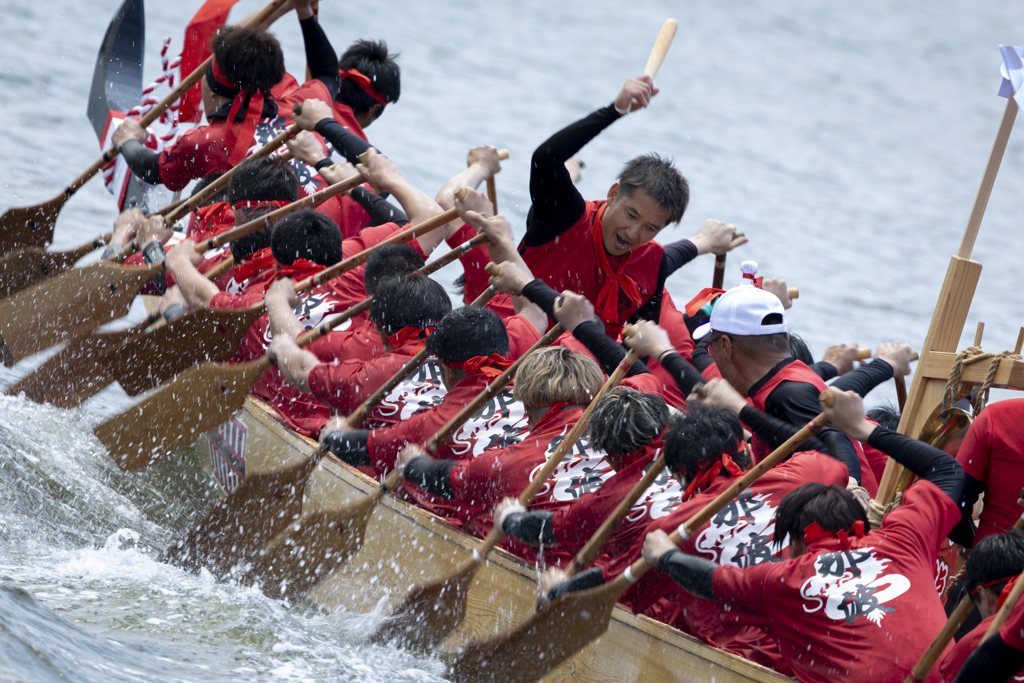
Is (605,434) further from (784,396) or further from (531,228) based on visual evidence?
(531,228)

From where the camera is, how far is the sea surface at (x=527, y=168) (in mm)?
3488

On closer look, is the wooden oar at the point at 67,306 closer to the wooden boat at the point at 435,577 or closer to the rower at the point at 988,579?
the wooden boat at the point at 435,577

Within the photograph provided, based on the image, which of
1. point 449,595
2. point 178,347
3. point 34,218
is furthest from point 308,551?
point 34,218

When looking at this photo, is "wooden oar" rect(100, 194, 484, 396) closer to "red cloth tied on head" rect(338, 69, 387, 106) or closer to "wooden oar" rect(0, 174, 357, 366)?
"wooden oar" rect(0, 174, 357, 366)

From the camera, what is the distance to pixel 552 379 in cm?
323

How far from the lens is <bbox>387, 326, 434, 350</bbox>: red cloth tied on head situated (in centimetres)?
389

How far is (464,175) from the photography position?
4617 mm

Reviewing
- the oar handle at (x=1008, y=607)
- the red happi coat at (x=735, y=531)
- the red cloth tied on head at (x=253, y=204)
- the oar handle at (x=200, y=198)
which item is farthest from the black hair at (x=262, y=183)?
the oar handle at (x=1008, y=607)

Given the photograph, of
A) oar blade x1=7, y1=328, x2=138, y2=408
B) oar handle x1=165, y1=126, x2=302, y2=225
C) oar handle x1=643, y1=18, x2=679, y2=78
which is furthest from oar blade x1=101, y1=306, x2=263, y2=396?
oar handle x1=643, y1=18, x2=679, y2=78

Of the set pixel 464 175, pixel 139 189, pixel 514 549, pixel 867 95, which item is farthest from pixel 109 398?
pixel 867 95

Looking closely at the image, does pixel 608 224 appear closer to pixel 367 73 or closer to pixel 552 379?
pixel 552 379

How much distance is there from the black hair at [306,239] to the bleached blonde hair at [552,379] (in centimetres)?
147

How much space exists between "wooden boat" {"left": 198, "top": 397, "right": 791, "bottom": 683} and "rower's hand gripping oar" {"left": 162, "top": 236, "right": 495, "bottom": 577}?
0.10m

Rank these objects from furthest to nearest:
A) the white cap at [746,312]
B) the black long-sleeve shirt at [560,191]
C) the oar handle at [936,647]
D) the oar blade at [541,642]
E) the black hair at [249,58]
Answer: the black hair at [249,58]
the black long-sleeve shirt at [560,191]
the white cap at [746,312]
the oar blade at [541,642]
the oar handle at [936,647]
